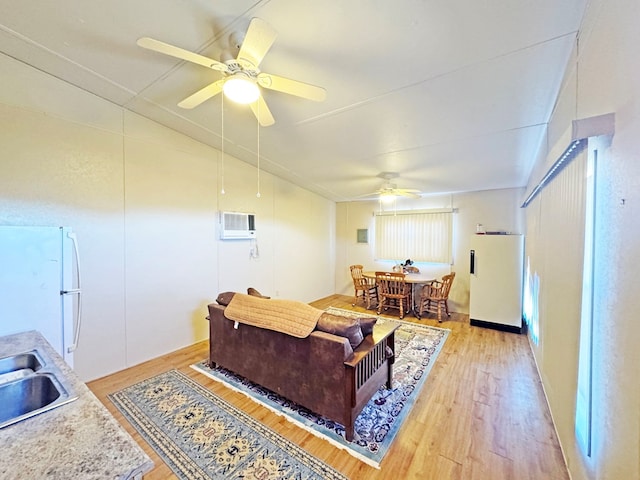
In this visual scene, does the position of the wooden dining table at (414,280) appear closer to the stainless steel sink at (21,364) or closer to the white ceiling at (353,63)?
the white ceiling at (353,63)

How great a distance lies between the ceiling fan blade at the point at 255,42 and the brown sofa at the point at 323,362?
1.82 m

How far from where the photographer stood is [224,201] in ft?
12.9

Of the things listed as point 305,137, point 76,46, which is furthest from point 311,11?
point 76,46

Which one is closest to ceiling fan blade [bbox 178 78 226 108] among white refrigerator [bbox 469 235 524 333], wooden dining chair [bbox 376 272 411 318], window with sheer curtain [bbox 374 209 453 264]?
wooden dining chair [bbox 376 272 411 318]

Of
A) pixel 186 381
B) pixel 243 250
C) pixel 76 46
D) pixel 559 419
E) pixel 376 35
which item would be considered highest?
pixel 76 46

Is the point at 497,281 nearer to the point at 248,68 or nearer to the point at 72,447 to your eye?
the point at 248,68

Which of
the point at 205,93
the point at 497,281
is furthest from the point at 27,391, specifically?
the point at 497,281

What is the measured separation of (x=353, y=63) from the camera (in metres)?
1.93

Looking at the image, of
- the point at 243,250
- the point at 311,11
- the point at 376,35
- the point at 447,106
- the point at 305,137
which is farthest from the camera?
the point at 243,250

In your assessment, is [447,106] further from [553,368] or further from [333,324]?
[553,368]

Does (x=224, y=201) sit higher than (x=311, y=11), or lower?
lower

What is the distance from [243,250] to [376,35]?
3.40 meters

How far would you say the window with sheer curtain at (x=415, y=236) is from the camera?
5312 millimetres

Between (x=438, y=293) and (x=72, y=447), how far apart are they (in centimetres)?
486
